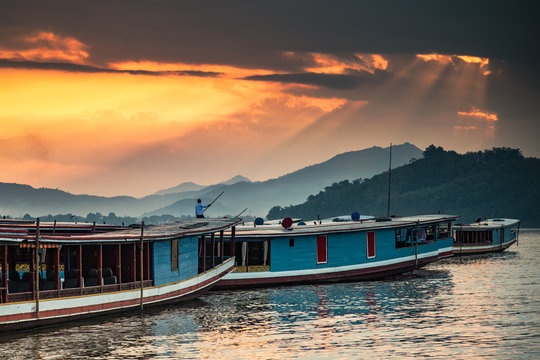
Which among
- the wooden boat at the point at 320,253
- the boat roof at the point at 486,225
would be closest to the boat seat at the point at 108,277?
the wooden boat at the point at 320,253

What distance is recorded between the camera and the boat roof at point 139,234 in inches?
1012

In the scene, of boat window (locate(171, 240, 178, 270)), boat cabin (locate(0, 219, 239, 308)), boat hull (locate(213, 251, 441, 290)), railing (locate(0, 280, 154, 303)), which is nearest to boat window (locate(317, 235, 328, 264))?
boat hull (locate(213, 251, 441, 290))

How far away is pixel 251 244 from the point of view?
40.7m

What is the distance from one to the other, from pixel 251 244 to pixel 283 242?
1.77 meters

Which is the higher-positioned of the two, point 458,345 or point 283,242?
point 283,242

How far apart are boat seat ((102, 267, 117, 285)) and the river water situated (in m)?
1.55

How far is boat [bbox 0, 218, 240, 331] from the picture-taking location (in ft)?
85.1

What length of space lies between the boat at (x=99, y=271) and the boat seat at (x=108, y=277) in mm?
41

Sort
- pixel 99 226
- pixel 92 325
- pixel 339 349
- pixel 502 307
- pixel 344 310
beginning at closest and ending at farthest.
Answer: pixel 339 349 < pixel 92 325 < pixel 344 310 < pixel 502 307 < pixel 99 226

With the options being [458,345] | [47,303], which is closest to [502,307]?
[458,345]

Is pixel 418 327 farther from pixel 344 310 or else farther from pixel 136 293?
pixel 136 293

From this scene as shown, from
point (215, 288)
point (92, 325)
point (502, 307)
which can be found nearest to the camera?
point (92, 325)

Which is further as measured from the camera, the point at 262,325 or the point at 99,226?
the point at 99,226

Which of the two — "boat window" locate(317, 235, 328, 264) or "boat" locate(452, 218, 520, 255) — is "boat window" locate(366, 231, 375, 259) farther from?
"boat" locate(452, 218, 520, 255)
